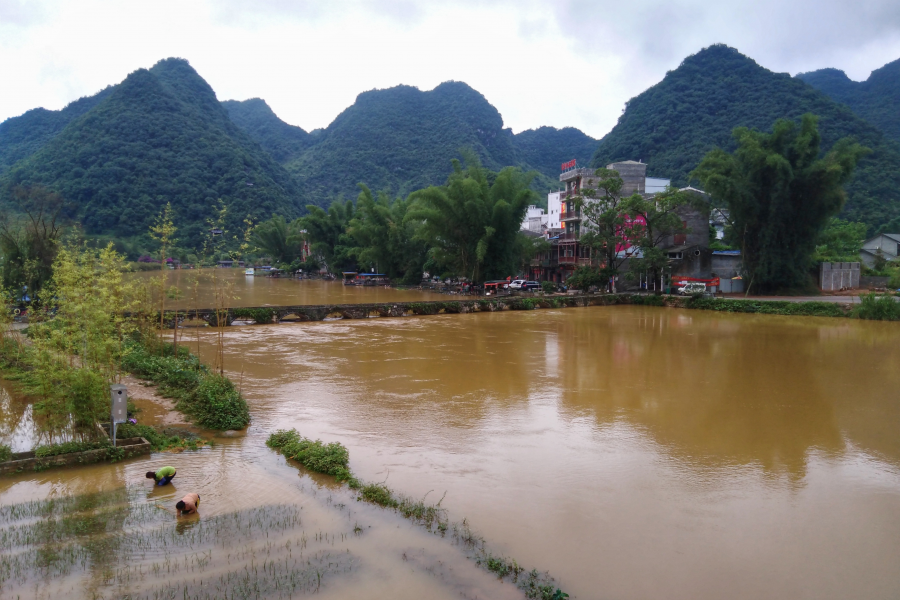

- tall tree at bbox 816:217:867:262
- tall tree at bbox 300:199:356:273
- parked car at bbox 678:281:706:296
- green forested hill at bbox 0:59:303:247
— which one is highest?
green forested hill at bbox 0:59:303:247

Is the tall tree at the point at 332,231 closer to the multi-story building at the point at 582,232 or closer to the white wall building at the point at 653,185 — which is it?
the multi-story building at the point at 582,232

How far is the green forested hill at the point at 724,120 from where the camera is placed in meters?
42.7

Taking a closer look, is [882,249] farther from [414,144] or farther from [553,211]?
[414,144]

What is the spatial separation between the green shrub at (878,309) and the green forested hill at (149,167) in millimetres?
53425

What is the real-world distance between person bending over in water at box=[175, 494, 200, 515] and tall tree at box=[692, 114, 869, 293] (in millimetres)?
28370

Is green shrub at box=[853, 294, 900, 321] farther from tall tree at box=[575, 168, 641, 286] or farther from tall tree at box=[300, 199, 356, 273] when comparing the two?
tall tree at box=[300, 199, 356, 273]

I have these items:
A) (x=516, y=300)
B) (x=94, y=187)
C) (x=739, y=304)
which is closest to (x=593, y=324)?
(x=516, y=300)

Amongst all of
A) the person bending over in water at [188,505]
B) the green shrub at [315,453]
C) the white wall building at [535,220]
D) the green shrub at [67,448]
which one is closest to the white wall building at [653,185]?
the white wall building at [535,220]

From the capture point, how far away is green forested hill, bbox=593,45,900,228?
42.7m

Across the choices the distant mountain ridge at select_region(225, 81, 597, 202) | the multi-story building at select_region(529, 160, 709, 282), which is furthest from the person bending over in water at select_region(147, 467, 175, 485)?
the distant mountain ridge at select_region(225, 81, 597, 202)

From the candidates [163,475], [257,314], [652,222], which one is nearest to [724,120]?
[652,222]

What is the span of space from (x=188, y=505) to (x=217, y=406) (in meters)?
3.45

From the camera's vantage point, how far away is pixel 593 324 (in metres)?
21.9

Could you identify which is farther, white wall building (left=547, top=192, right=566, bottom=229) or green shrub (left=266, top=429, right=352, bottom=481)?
white wall building (left=547, top=192, right=566, bottom=229)
